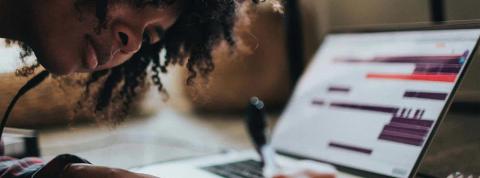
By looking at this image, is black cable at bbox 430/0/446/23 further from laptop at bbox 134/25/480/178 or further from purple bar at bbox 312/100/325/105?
purple bar at bbox 312/100/325/105

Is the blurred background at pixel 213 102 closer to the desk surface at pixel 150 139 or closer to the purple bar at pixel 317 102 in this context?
the desk surface at pixel 150 139

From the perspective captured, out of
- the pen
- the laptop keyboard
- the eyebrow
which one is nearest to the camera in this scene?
the eyebrow

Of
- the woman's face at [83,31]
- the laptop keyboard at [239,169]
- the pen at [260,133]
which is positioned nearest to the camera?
the woman's face at [83,31]

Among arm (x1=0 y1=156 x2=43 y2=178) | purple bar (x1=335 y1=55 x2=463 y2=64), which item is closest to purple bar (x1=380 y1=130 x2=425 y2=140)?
purple bar (x1=335 y1=55 x2=463 y2=64)

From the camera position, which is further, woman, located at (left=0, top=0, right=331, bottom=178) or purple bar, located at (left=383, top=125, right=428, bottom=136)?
purple bar, located at (left=383, top=125, right=428, bottom=136)

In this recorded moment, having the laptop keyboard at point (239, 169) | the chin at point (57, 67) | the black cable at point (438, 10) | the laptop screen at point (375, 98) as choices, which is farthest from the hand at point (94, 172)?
the black cable at point (438, 10)

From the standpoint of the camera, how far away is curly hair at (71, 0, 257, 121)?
700 millimetres

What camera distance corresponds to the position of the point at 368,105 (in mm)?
885

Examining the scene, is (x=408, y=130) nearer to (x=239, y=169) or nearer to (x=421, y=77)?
(x=421, y=77)

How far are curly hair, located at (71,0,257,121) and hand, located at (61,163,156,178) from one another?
0.65ft

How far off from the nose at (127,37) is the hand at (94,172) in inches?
5.3

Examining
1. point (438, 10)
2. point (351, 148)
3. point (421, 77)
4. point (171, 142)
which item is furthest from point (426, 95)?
point (171, 142)

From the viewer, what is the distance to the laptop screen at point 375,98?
0.77m

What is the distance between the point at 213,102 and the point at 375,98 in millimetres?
451
